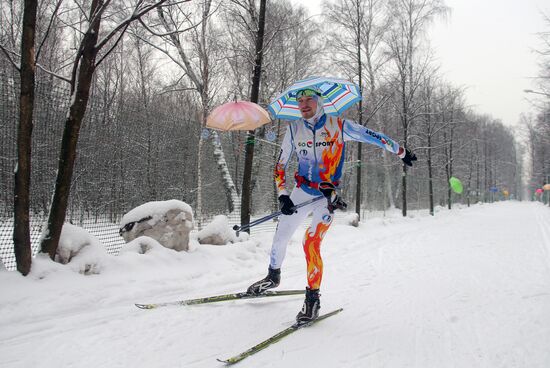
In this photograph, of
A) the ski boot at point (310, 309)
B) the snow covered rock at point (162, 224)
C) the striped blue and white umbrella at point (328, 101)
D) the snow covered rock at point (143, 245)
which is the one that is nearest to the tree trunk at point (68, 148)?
the snow covered rock at point (143, 245)

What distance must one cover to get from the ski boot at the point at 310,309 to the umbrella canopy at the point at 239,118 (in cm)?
557

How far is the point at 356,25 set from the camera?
16984mm

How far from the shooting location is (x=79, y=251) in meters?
5.05

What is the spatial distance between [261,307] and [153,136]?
6.99 m

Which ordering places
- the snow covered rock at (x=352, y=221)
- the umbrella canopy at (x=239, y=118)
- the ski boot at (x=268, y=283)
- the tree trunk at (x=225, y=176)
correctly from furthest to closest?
1. the snow covered rock at (x=352, y=221)
2. the tree trunk at (x=225, y=176)
3. the umbrella canopy at (x=239, y=118)
4. the ski boot at (x=268, y=283)

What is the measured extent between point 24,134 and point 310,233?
3.53 m

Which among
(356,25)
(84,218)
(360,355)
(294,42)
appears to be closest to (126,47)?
(294,42)

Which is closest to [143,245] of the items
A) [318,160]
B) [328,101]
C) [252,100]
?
[318,160]

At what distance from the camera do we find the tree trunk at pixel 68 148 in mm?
4719

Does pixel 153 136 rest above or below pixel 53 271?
above

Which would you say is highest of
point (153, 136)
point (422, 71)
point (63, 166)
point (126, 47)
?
point (126, 47)

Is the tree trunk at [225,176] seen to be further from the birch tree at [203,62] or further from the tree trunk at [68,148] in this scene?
the tree trunk at [68,148]

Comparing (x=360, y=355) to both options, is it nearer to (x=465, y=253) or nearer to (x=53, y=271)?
(x=53, y=271)

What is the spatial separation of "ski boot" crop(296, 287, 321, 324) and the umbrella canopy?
5.57 meters
